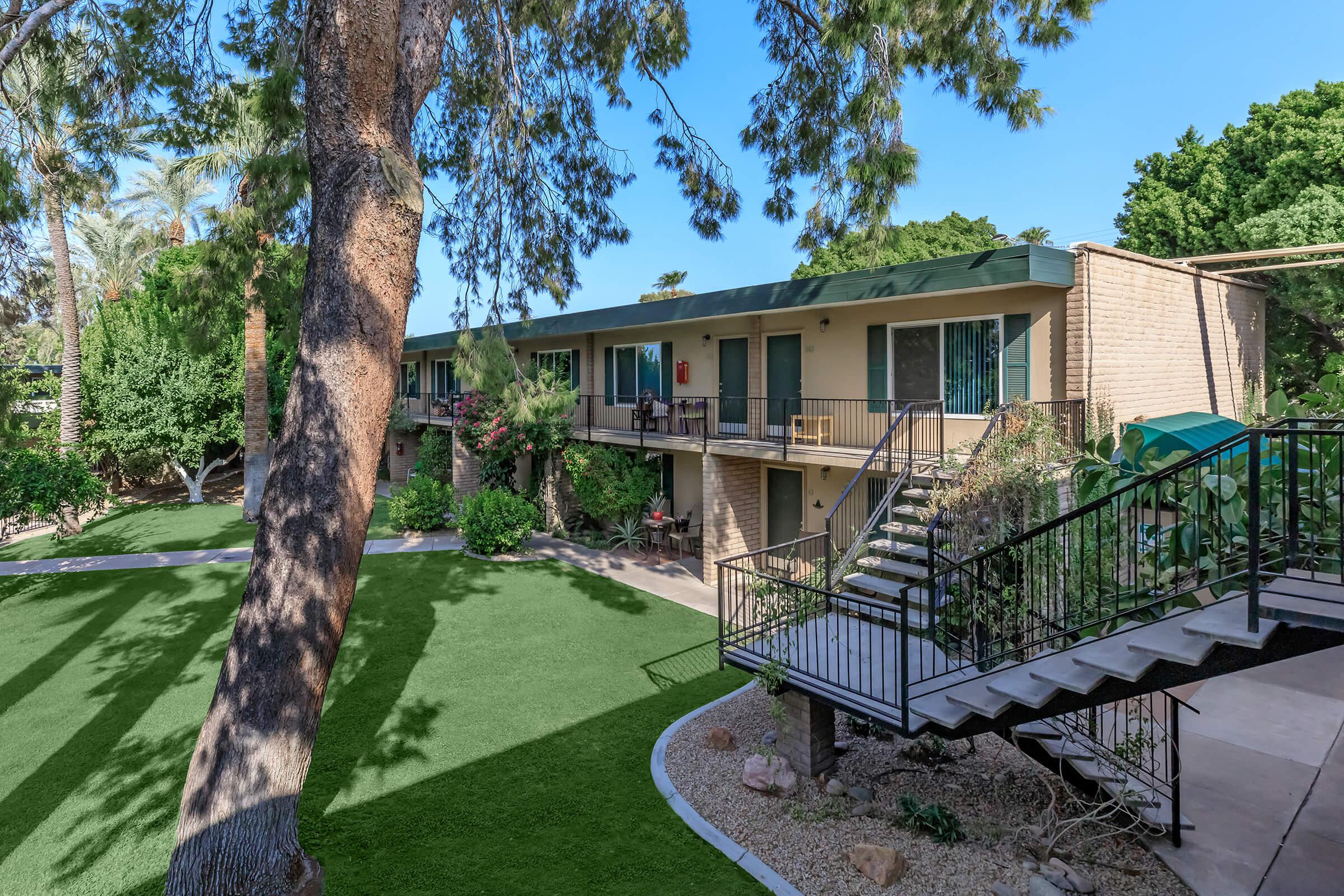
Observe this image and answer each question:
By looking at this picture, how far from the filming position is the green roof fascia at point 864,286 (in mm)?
9398

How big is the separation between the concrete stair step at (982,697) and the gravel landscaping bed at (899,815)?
4.10 feet

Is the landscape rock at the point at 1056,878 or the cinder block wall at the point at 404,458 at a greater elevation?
the cinder block wall at the point at 404,458

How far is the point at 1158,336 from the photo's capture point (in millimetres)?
11312

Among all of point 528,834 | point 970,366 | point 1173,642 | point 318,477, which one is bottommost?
point 528,834

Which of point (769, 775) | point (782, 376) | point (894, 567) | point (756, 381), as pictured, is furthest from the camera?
point (756, 381)

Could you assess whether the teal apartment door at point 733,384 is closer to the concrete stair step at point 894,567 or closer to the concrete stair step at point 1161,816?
the concrete stair step at point 894,567

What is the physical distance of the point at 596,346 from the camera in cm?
1894

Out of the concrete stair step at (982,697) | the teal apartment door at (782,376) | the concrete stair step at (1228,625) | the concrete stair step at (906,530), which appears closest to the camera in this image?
the concrete stair step at (1228,625)

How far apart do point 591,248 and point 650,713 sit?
738 centimetres

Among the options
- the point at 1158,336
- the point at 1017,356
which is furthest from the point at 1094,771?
the point at 1158,336

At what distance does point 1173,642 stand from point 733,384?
11749mm

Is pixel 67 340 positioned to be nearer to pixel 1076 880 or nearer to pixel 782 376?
pixel 782 376

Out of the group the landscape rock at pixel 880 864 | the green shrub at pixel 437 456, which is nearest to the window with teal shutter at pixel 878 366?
the landscape rock at pixel 880 864

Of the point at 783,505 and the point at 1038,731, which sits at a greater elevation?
the point at 783,505
